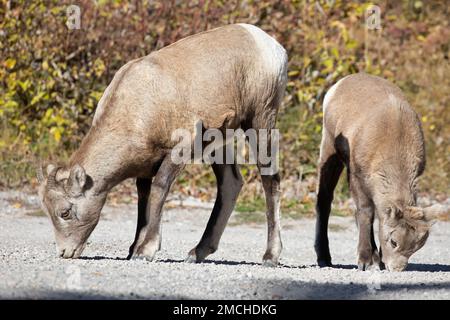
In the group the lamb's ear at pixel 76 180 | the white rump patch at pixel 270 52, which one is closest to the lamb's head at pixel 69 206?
the lamb's ear at pixel 76 180

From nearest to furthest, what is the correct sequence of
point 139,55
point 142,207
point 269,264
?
point 142,207 < point 269,264 < point 139,55

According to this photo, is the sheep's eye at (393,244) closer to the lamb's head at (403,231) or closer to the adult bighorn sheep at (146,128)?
the lamb's head at (403,231)

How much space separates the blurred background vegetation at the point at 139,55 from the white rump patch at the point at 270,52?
4.82 m

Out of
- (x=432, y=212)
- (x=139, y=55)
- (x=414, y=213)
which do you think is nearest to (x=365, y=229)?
(x=414, y=213)

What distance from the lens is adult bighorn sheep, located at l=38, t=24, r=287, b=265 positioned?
9.02 m

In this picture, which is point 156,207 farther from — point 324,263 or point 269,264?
point 324,263

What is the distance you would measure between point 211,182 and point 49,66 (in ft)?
10.8

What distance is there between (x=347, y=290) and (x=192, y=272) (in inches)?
51.7

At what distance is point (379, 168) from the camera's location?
31.6 ft

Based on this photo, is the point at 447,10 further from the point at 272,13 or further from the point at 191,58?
the point at 191,58

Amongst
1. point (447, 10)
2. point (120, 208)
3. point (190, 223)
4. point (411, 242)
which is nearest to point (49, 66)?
point (120, 208)

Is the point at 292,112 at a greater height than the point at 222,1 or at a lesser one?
lesser

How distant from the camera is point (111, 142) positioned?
903 cm

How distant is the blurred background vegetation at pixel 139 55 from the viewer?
15.4 meters
